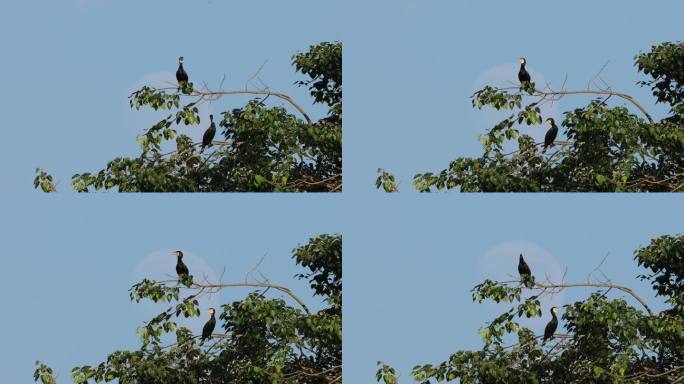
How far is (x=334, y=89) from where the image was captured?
984 cm

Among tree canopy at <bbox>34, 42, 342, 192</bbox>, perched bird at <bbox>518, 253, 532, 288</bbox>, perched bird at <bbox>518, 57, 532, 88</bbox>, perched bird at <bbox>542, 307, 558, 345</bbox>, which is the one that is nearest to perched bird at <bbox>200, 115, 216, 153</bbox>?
tree canopy at <bbox>34, 42, 342, 192</bbox>

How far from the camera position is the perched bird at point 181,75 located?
978 centimetres

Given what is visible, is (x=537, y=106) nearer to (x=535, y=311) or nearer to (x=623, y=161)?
(x=623, y=161)

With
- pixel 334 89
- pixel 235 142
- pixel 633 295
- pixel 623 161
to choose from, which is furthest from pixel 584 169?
pixel 235 142

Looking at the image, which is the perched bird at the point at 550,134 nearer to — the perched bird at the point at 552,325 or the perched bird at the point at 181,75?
the perched bird at the point at 552,325

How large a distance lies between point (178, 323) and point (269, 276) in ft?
2.33

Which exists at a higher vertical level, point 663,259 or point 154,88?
point 154,88

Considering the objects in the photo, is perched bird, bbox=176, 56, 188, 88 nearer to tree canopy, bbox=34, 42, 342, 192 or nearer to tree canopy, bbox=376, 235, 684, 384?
tree canopy, bbox=34, 42, 342, 192

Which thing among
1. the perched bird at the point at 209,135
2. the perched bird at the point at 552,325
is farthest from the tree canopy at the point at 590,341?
the perched bird at the point at 209,135

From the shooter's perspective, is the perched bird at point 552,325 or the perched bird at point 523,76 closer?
the perched bird at point 552,325

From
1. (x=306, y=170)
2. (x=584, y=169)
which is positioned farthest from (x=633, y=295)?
(x=306, y=170)

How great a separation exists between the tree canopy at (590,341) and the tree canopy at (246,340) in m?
0.48

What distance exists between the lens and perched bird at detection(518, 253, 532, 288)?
9.44 meters

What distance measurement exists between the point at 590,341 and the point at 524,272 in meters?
0.64
